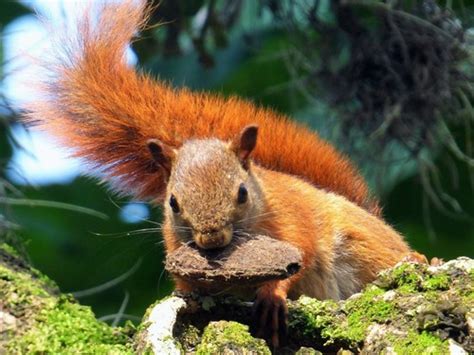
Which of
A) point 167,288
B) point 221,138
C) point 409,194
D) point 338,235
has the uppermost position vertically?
point 221,138

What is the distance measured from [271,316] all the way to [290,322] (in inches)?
2.5

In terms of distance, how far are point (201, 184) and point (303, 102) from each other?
260 cm

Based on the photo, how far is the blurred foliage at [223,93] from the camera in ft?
17.0

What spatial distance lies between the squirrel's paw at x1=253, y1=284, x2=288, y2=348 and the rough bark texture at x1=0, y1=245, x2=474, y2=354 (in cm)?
3

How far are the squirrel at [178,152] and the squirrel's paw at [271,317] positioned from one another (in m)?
0.51

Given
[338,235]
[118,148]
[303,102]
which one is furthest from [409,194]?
[118,148]

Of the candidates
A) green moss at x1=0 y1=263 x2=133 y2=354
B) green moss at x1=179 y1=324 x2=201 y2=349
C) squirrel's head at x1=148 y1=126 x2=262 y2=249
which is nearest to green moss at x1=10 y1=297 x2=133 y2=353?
green moss at x1=0 y1=263 x2=133 y2=354

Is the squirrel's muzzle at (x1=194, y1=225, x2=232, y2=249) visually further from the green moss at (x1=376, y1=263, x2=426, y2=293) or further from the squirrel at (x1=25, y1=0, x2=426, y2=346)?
the green moss at (x1=376, y1=263, x2=426, y2=293)

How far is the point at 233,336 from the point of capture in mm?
2572

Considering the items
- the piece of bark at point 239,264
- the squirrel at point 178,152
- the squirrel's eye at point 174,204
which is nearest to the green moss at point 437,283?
the piece of bark at point 239,264

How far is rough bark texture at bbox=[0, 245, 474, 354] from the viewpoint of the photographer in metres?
2.62

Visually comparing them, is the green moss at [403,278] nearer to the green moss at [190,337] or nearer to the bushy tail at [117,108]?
the green moss at [190,337]

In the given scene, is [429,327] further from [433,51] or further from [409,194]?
[409,194]

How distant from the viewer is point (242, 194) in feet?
11.6
